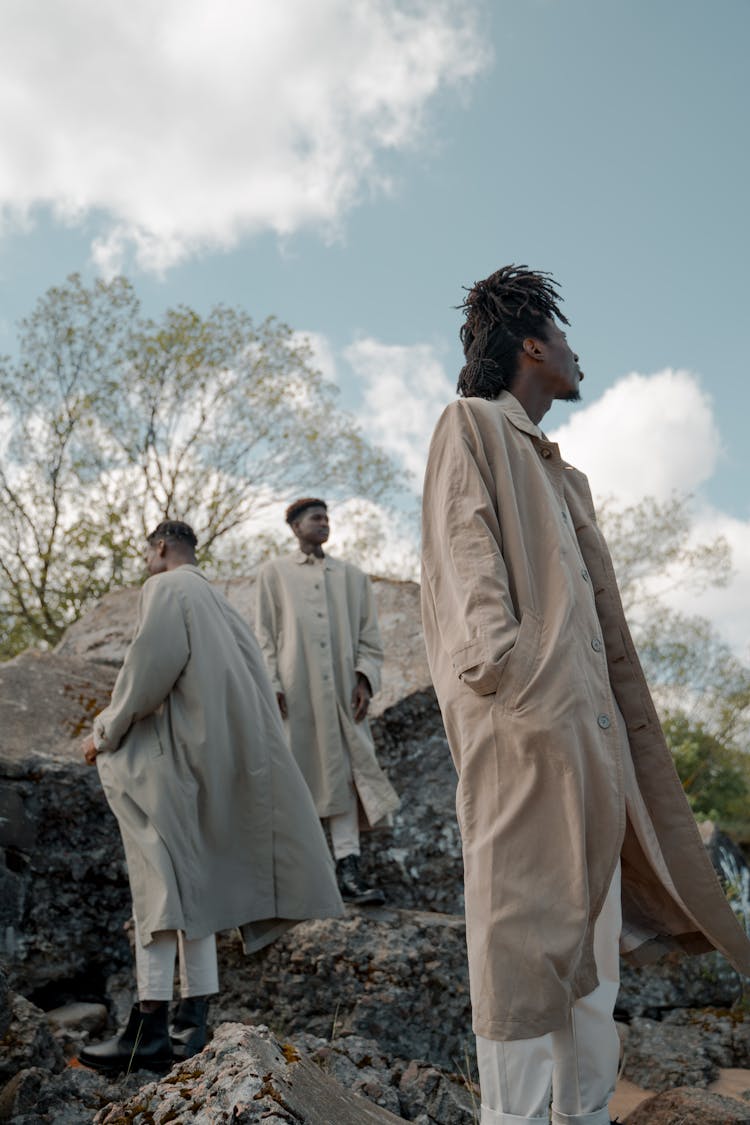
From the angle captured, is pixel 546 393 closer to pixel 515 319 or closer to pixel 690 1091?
pixel 515 319

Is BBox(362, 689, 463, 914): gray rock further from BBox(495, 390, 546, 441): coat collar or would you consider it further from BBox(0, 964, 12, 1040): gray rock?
BBox(495, 390, 546, 441): coat collar

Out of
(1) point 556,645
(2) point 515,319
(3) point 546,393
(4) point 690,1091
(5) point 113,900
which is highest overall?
(2) point 515,319

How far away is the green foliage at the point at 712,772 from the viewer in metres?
16.0

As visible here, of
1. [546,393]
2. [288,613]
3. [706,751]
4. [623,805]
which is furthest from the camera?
[706,751]

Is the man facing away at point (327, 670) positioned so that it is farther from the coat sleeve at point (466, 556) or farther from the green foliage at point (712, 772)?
the green foliage at point (712, 772)

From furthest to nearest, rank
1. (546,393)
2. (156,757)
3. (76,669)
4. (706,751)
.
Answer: (706,751), (76,669), (156,757), (546,393)

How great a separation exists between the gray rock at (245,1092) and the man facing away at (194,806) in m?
1.43

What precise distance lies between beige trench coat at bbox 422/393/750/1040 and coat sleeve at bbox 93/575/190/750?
1746mm

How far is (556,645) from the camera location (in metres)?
2.45

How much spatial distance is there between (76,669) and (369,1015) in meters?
3.96

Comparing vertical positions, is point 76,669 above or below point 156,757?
above

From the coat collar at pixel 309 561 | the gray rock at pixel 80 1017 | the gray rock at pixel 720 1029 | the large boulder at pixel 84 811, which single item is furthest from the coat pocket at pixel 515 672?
the coat collar at pixel 309 561

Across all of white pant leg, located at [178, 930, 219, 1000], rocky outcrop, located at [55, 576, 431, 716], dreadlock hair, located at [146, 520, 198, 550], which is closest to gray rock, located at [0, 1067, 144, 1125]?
white pant leg, located at [178, 930, 219, 1000]

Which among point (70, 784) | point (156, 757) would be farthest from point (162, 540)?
point (70, 784)
